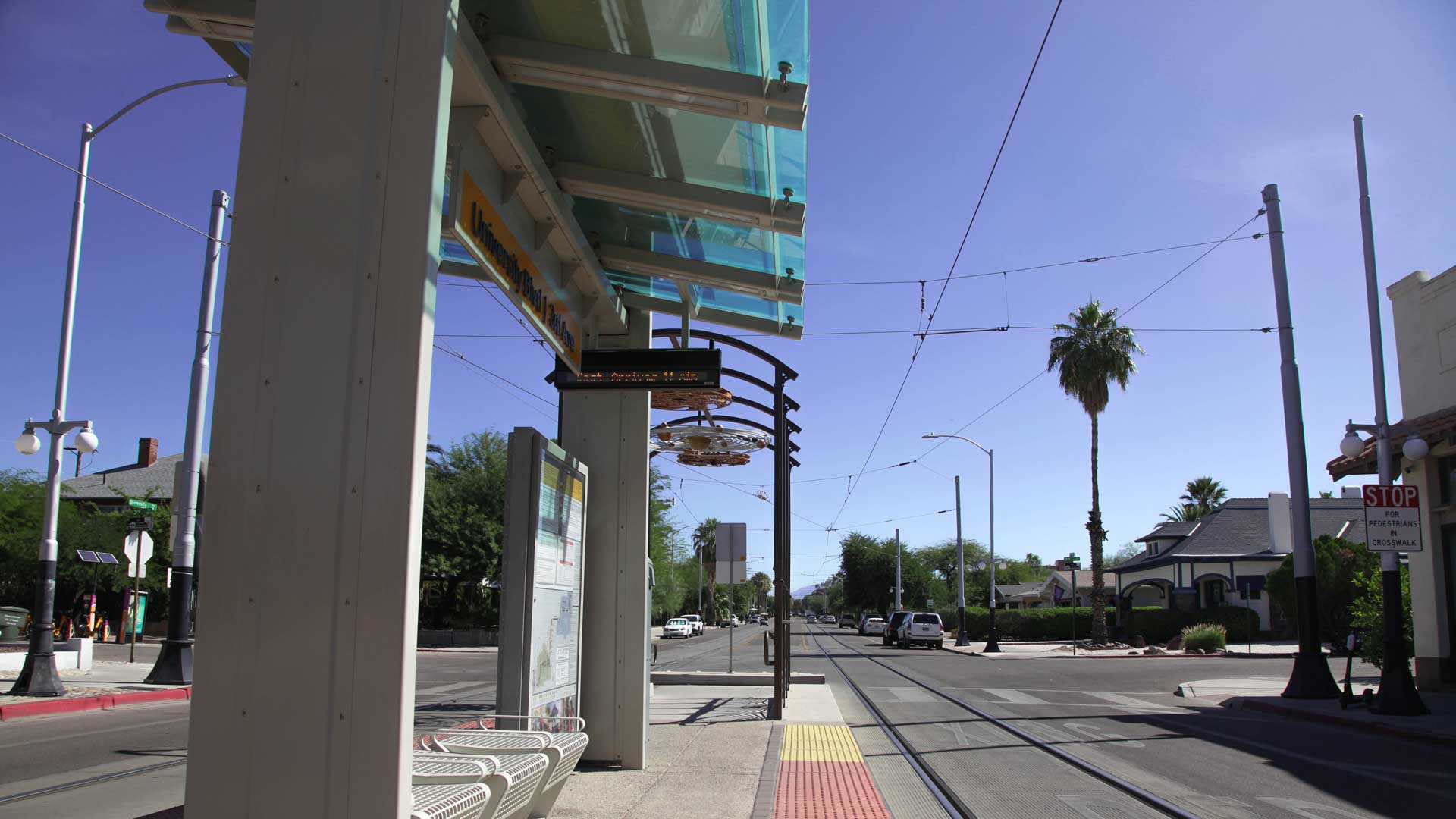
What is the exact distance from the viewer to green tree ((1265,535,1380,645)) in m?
33.6

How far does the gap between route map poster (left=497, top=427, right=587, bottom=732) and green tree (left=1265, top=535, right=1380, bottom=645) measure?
108 feet

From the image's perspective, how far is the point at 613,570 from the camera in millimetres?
9000

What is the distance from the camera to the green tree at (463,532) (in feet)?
134

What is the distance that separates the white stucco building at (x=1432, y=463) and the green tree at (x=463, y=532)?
30873 mm

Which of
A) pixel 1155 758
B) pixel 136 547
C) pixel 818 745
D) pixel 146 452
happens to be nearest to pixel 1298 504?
pixel 1155 758

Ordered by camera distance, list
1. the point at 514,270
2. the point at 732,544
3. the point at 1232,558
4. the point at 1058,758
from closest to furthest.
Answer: the point at 514,270 → the point at 1058,758 → the point at 732,544 → the point at 1232,558

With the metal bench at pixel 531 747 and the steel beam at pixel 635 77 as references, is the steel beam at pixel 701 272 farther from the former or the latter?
the metal bench at pixel 531 747

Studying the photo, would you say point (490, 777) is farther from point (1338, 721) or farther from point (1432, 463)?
point (1432, 463)

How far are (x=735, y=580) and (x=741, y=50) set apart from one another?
579 inches

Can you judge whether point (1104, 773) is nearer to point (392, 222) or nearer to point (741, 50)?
point (741, 50)

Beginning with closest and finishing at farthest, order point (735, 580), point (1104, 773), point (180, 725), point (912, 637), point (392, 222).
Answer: point (392, 222)
point (1104, 773)
point (180, 725)
point (735, 580)
point (912, 637)

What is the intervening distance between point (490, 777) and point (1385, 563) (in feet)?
53.3

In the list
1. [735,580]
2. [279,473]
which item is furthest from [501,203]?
[735,580]

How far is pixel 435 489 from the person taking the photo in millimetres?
42031
